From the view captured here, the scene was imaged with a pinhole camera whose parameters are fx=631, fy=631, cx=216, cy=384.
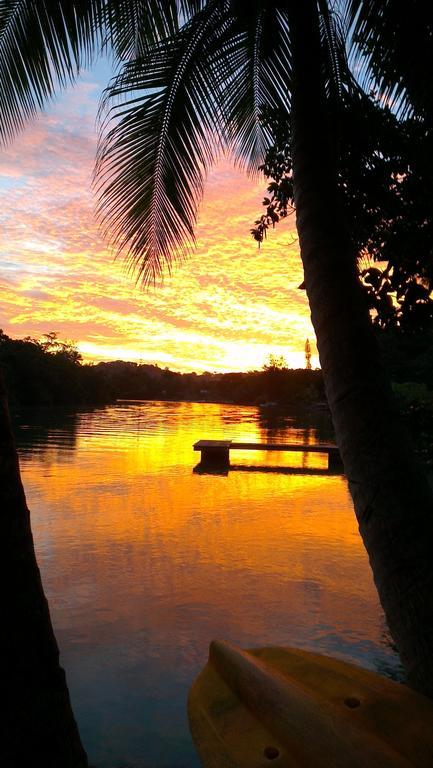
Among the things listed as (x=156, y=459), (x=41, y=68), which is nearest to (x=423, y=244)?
(x=41, y=68)

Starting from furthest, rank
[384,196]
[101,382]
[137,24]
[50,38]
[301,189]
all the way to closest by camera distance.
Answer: [101,382] → [137,24] → [384,196] → [50,38] → [301,189]

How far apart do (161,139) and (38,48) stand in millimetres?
974

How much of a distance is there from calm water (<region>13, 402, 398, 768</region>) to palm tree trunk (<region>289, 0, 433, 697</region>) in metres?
1.83

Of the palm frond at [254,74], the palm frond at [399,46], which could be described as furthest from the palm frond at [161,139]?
the palm frond at [399,46]

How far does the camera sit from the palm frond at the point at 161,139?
430 centimetres

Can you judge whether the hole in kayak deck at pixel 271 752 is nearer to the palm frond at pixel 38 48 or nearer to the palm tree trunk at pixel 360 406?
the palm tree trunk at pixel 360 406

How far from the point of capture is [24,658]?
5.63 ft

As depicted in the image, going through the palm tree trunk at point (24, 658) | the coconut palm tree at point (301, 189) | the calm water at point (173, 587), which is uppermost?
the coconut palm tree at point (301, 189)

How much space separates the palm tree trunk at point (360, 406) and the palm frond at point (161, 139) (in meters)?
1.22

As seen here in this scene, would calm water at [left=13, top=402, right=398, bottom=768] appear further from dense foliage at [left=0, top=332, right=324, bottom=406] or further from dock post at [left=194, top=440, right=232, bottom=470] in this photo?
dense foliage at [left=0, top=332, right=324, bottom=406]

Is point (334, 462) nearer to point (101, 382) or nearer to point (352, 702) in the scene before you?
point (352, 702)

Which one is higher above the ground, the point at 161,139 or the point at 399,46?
the point at 399,46

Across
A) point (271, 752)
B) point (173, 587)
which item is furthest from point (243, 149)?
point (271, 752)

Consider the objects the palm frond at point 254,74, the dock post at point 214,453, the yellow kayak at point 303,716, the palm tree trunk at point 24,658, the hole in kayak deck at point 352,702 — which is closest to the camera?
the palm tree trunk at point 24,658
